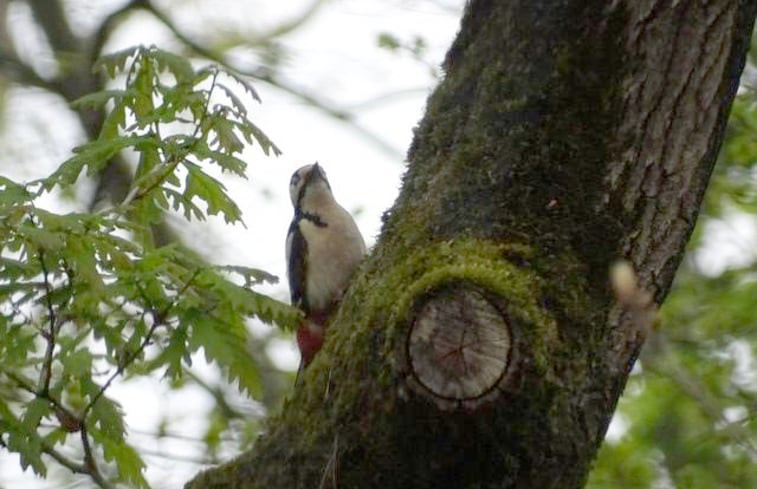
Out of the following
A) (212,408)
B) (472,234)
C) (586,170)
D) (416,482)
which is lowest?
(416,482)

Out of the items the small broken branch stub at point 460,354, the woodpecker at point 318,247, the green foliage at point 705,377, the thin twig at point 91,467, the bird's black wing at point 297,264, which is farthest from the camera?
the green foliage at point 705,377

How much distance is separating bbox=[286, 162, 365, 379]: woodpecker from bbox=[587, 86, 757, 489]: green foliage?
6.21 ft

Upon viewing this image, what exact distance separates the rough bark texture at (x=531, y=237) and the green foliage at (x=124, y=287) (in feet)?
1.06

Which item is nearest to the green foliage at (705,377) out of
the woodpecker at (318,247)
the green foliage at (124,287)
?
the woodpecker at (318,247)

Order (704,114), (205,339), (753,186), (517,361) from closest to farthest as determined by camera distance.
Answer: (517,361), (704,114), (205,339), (753,186)

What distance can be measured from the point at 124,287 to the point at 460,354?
0.94m

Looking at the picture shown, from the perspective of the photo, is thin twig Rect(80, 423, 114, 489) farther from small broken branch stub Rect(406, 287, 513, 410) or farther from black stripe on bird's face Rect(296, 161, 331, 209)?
black stripe on bird's face Rect(296, 161, 331, 209)

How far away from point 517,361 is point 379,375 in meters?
0.26

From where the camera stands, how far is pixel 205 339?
3.08m

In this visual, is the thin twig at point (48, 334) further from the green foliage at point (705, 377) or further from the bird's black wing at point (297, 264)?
the green foliage at point (705, 377)

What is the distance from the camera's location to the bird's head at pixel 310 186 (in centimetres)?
520

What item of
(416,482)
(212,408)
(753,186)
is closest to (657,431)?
(753,186)

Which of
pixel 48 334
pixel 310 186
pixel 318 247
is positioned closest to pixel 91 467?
pixel 48 334

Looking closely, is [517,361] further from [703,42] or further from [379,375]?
[703,42]
